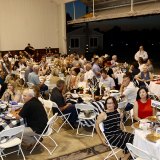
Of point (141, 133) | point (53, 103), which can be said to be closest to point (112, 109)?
point (141, 133)

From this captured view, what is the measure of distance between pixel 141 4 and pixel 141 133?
39.0ft

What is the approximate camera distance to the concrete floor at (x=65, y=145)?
5.09 meters

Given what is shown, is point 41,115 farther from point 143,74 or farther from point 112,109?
point 143,74

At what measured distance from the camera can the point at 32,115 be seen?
16.4 ft

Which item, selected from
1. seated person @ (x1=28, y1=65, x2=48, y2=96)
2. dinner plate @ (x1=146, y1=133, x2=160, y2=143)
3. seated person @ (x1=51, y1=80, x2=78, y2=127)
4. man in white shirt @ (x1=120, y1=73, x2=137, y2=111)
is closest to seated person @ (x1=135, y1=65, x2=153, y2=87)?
man in white shirt @ (x1=120, y1=73, x2=137, y2=111)

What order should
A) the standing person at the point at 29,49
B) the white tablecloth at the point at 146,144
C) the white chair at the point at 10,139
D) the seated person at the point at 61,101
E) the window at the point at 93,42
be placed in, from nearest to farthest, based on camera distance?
the white tablecloth at the point at 146,144
the white chair at the point at 10,139
the seated person at the point at 61,101
the standing person at the point at 29,49
the window at the point at 93,42

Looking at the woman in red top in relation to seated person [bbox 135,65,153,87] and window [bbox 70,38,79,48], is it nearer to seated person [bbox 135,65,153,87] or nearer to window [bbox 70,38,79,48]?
seated person [bbox 135,65,153,87]

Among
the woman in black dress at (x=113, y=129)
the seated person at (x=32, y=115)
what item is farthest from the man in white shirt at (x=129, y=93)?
the seated person at (x=32, y=115)

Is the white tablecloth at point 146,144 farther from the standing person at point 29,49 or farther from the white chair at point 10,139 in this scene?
the standing person at point 29,49

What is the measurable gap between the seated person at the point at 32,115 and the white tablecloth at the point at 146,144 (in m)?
1.81

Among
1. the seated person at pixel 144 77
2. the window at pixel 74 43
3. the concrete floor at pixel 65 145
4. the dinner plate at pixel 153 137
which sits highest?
the window at pixel 74 43

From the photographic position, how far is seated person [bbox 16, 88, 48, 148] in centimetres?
494

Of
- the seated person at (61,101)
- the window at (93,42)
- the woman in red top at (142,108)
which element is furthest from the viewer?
the window at (93,42)

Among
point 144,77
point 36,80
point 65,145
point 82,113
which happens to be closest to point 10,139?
point 65,145
